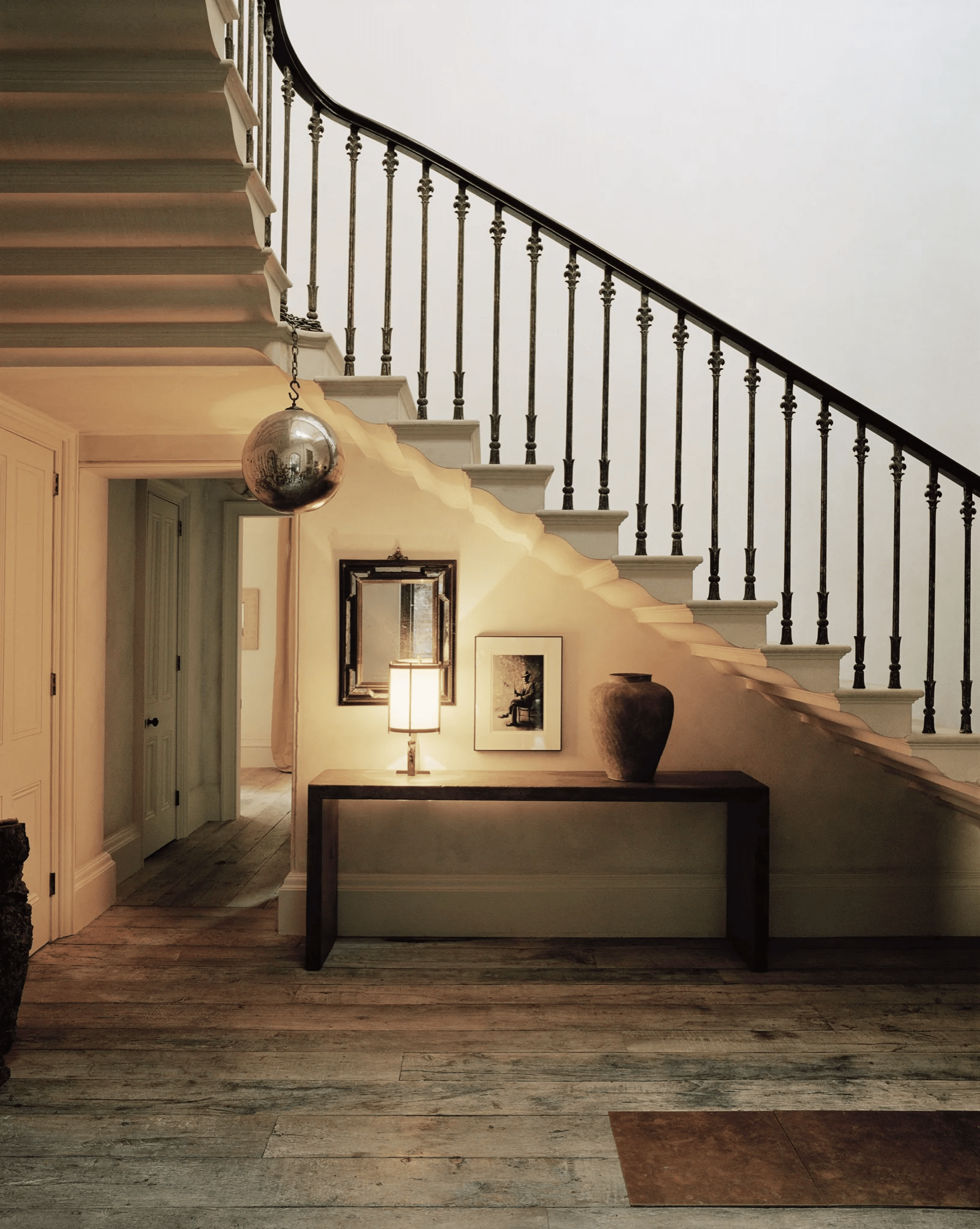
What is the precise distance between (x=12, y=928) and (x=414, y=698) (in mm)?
1708

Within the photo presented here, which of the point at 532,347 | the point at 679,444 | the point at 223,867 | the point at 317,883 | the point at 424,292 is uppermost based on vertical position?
the point at 424,292

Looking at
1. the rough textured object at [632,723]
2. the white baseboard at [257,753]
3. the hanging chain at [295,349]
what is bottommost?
the white baseboard at [257,753]

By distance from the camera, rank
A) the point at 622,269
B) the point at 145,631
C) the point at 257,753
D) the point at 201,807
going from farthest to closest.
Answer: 1. the point at 257,753
2. the point at 201,807
3. the point at 145,631
4. the point at 622,269

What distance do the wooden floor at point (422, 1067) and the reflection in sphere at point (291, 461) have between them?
6.12 feet

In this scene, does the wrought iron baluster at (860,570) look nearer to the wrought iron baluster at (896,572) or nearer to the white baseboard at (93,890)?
the wrought iron baluster at (896,572)

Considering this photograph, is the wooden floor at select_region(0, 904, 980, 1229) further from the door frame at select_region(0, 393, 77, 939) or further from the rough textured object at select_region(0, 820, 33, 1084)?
the door frame at select_region(0, 393, 77, 939)

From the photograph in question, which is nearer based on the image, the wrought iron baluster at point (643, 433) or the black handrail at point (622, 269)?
the black handrail at point (622, 269)

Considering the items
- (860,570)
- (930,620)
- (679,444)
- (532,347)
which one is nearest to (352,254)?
(532,347)

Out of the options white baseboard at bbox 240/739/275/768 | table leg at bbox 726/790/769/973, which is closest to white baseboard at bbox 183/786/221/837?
white baseboard at bbox 240/739/275/768

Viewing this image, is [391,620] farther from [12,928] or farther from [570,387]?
[12,928]

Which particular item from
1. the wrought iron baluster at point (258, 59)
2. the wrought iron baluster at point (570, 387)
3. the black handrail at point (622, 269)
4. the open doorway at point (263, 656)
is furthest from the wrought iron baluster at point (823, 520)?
the open doorway at point (263, 656)

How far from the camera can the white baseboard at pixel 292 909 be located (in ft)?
13.0

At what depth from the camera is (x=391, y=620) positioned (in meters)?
4.04

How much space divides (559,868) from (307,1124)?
184 cm
